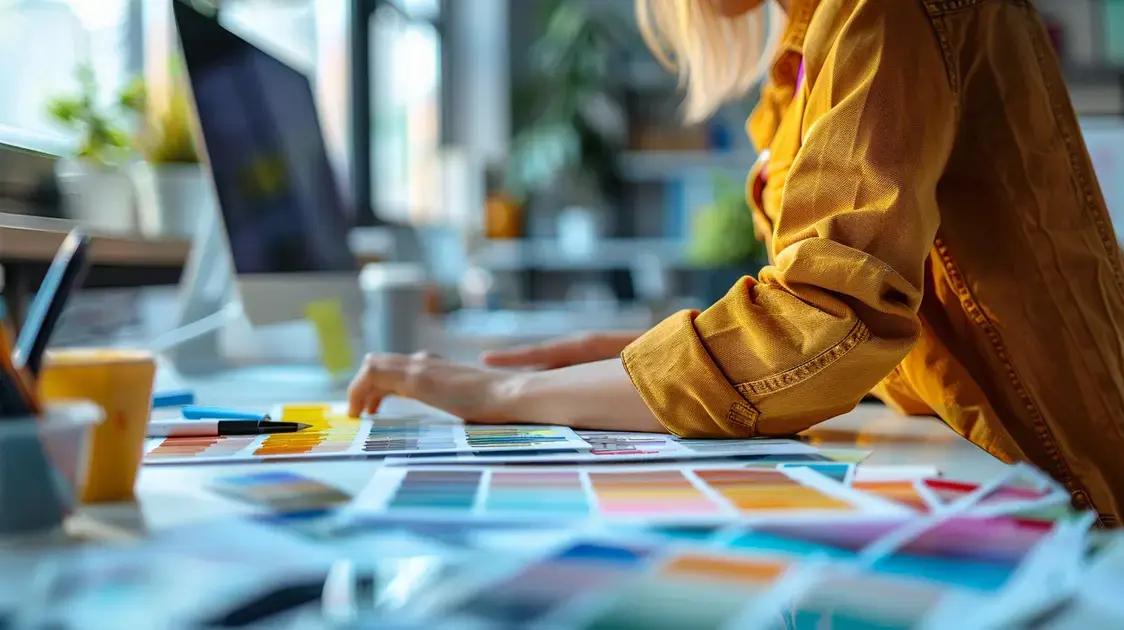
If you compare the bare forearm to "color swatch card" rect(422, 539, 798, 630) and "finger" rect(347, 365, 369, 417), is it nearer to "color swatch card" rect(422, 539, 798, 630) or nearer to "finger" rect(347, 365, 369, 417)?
"finger" rect(347, 365, 369, 417)

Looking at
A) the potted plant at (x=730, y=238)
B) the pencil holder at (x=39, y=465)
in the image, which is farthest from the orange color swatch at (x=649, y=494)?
the potted plant at (x=730, y=238)

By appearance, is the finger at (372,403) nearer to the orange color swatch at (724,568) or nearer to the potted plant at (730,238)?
the orange color swatch at (724,568)

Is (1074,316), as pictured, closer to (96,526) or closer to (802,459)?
(802,459)

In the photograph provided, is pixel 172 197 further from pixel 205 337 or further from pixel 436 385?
pixel 436 385

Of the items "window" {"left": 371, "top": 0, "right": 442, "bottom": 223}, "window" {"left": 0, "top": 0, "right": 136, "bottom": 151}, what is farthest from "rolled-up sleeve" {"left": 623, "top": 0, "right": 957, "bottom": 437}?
"window" {"left": 371, "top": 0, "right": 442, "bottom": 223}

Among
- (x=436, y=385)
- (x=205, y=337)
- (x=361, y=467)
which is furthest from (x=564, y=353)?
(x=205, y=337)

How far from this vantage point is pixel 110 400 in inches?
18.6

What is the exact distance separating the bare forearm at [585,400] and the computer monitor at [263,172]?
0.53 m

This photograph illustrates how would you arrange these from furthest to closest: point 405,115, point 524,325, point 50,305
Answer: point 405,115 → point 524,325 → point 50,305

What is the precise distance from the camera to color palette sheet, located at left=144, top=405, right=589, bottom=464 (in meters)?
0.61

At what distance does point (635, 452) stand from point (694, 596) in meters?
0.28

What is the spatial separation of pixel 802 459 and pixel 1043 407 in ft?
1.15

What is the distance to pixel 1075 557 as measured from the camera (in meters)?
0.37

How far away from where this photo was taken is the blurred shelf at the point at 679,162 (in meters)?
5.34
